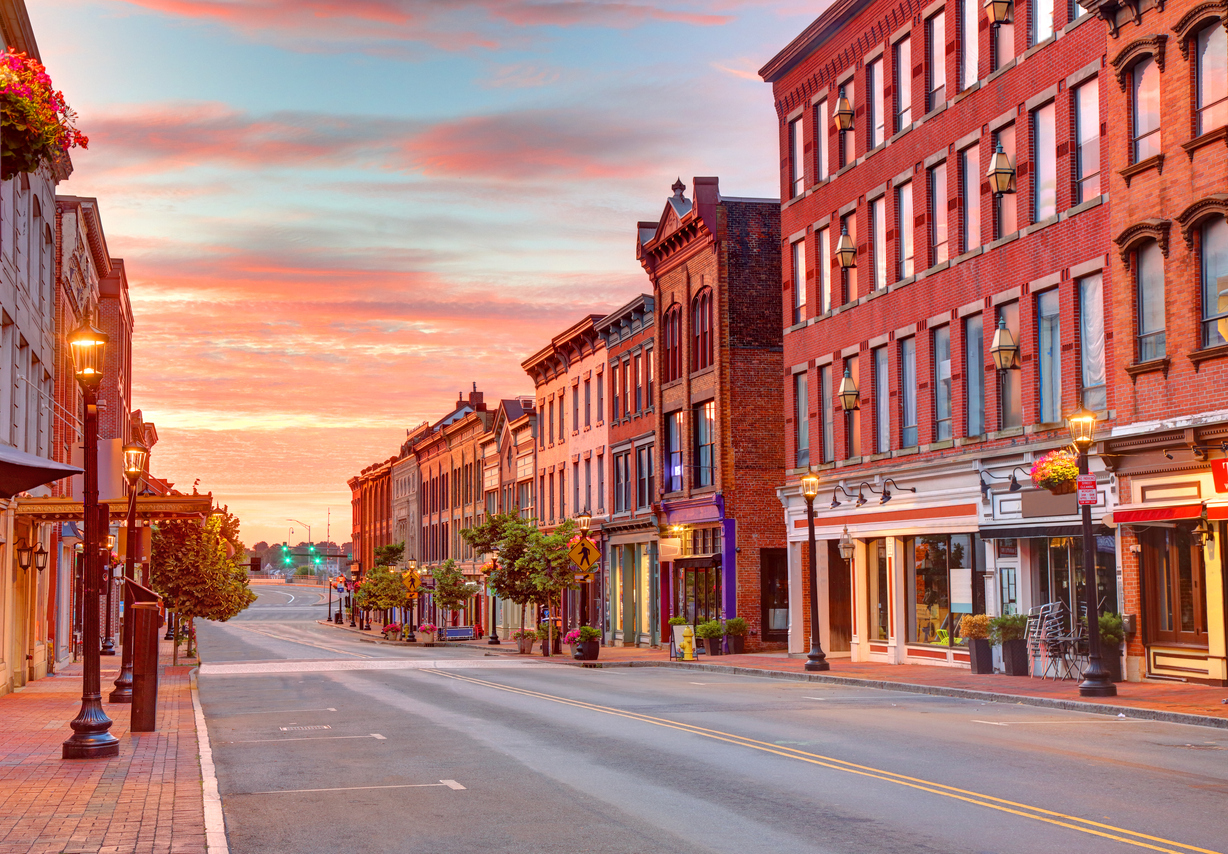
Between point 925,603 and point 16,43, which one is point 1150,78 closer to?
point 925,603

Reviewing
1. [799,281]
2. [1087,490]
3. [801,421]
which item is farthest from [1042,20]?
[801,421]

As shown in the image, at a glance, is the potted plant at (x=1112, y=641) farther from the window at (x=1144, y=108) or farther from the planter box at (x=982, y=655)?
the window at (x=1144, y=108)

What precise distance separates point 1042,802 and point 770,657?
30.3m

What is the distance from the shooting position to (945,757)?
1551 centimetres

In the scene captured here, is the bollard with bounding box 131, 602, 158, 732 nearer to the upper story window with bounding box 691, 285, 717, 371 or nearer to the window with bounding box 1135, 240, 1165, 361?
the window with bounding box 1135, 240, 1165, 361

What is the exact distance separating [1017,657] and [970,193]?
11107 mm

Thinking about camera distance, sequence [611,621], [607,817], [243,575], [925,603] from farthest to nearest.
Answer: [611,621] → [243,575] → [925,603] → [607,817]

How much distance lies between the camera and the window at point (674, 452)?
5188 centimetres

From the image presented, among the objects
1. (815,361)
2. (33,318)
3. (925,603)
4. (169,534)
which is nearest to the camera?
(33,318)

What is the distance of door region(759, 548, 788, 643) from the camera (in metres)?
46.8

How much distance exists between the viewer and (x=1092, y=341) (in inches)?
1136

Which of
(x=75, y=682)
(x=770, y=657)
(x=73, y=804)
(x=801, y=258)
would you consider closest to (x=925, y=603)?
(x=770, y=657)

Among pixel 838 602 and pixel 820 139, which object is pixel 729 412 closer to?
pixel 838 602

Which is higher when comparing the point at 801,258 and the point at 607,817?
the point at 801,258
